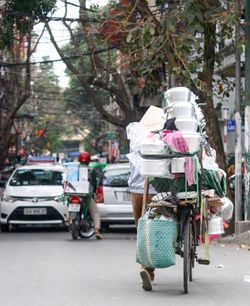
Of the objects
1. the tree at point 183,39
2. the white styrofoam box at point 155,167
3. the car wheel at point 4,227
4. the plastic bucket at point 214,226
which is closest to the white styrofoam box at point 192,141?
the white styrofoam box at point 155,167

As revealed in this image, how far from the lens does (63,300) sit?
796 centimetres

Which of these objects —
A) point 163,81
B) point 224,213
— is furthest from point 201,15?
point 163,81

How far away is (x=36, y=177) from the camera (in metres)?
18.8

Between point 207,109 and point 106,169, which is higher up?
point 207,109

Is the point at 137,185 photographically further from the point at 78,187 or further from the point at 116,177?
the point at 116,177

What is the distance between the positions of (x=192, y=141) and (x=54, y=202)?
9624mm

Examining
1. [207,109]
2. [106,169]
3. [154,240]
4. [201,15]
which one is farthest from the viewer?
[106,169]

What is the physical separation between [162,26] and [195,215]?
6853 millimetres

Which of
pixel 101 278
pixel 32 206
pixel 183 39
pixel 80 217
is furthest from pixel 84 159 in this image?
pixel 101 278

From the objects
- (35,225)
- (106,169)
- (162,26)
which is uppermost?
(162,26)

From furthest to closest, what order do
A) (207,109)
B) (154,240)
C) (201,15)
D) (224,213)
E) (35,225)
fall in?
(35,225) < (207,109) < (201,15) < (224,213) < (154,240)

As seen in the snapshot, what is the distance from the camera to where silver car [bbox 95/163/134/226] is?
1700 centimetres

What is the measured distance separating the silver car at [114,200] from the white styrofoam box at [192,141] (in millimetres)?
8886

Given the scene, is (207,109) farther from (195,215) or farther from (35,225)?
(195,215)
